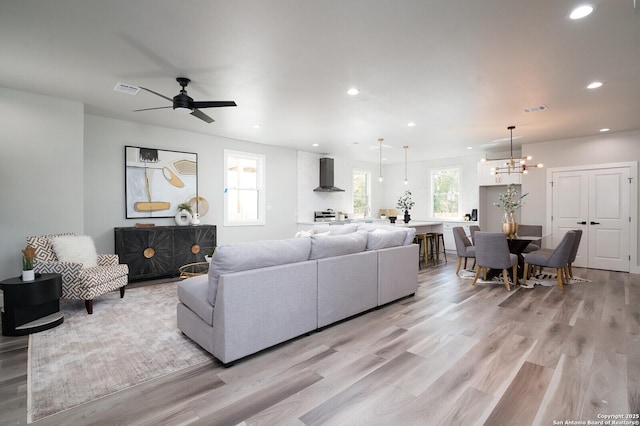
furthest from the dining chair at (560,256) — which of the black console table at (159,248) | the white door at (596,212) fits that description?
the black console table at (159,248)

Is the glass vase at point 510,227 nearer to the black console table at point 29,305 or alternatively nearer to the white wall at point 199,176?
the white wall at point 199,176

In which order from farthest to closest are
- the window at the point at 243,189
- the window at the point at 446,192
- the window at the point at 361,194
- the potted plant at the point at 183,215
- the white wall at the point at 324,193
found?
the window at the point at 361,194, the window at the point at 446,192, the white wall at the point at 324,193, the window at the point at 243,189, the potted plant at the point at 183,215

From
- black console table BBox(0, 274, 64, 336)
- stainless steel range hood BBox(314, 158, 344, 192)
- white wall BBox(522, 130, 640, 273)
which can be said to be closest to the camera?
black console table BBox(0, 274, 64, 336)

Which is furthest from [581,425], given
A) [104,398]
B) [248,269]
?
[104,398]

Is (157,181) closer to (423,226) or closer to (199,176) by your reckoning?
(199,176)

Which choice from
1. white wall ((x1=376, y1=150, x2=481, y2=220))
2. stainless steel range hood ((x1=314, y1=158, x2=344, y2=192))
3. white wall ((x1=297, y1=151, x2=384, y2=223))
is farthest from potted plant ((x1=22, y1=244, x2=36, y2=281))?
white wall ((x1=376, y1=150, x2=481, y2=220))

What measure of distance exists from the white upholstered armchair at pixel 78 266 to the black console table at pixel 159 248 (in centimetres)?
70

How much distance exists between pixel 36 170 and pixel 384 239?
4712 mm

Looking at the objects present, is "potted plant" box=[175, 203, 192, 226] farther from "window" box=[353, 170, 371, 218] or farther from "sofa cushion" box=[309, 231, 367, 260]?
"window" box=[353, 170, 371, 218]

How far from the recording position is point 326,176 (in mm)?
8453

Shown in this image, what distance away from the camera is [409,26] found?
2.54m

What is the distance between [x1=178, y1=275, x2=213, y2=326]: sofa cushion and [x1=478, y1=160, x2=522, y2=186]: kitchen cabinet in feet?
23.1

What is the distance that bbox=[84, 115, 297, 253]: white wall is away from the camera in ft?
16.7

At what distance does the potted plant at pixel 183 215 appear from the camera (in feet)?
18.9
